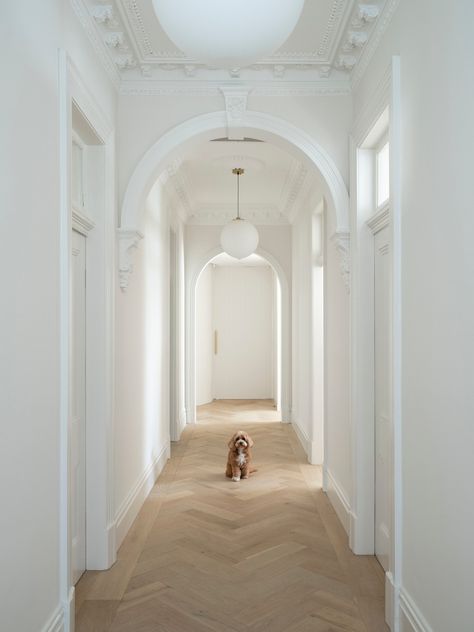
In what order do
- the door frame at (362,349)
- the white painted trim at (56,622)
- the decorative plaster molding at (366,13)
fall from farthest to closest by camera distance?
the door frame at (362,349), the decorative plaster molding at (366,13), the white painted trim at (56,622)

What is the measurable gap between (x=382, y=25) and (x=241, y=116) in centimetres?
112

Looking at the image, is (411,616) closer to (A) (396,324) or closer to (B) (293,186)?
(A) (396,324)

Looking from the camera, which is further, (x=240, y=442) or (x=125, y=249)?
(x=240, y=442)

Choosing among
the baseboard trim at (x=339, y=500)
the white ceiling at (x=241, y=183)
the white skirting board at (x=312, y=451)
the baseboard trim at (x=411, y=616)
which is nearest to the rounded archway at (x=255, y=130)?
the white ceiling at (x=241, y=183)

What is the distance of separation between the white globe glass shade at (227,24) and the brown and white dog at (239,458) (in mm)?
4100

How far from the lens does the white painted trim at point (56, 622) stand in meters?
2.19

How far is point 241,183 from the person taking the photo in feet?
22.6

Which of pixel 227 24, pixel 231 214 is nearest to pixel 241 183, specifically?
pixel 231 214

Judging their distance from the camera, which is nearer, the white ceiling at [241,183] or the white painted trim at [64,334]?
the white painted trim at [64,334]

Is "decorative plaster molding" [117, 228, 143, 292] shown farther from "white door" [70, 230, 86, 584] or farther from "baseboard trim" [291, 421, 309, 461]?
"baseboard trim" [291, 421, 309, 461]

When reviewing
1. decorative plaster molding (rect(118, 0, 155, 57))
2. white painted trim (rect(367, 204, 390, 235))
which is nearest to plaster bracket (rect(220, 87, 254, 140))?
decorative plaster molding (rect(118, 0, 155, 57))

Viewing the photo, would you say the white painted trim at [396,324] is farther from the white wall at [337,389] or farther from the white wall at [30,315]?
the white wall at [30,315]

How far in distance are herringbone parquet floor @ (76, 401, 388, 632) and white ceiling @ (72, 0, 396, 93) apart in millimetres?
2976

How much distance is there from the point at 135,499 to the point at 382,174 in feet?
Answer: 9.52
